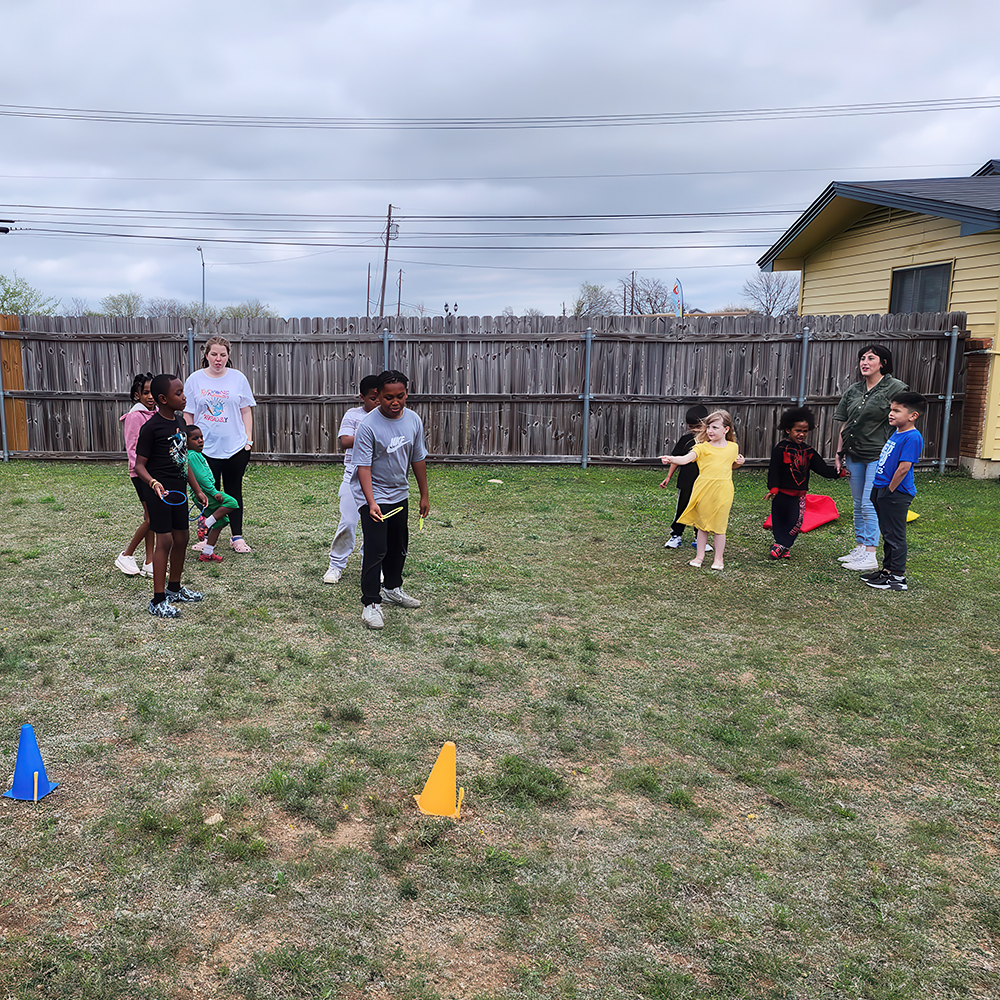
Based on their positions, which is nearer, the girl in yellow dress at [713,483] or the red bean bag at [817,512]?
the girl in yellow dress at [713,483]

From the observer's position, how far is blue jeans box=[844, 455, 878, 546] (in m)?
7.00

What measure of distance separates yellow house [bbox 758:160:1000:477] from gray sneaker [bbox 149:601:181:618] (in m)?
11.8

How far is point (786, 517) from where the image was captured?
23.9 feet

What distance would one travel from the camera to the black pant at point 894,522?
6.33 m

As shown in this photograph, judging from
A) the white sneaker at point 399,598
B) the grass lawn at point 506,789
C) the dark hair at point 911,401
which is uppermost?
the dark hair at point 911,401

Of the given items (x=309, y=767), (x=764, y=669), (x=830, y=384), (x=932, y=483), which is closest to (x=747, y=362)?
(x=830, y=384)

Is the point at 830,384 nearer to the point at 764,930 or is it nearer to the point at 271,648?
the point at 271,648

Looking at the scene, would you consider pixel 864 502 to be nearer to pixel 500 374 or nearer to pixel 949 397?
pixel 949 397

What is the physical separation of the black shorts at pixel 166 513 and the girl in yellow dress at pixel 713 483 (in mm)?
3918

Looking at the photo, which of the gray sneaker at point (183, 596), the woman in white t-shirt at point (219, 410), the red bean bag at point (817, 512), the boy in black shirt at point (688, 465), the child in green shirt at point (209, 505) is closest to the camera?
the gray sneaker at point (183, 596)

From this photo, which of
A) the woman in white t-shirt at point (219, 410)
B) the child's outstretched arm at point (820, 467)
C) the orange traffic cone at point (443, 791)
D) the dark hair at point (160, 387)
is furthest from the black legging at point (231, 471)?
the child's outstretched arm at point (820, 467)

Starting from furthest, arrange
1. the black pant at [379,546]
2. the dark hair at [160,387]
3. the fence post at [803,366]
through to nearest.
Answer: the fence post at [803,366], the black pant at [379,546], the dark hair at [160,387]

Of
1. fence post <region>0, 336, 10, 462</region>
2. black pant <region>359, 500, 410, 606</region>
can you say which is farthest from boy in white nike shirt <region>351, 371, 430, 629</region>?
fence post <region>0, 336, 10, 462</region>

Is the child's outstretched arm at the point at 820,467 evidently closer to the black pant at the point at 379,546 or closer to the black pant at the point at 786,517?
the black pant at the point at 786,517
